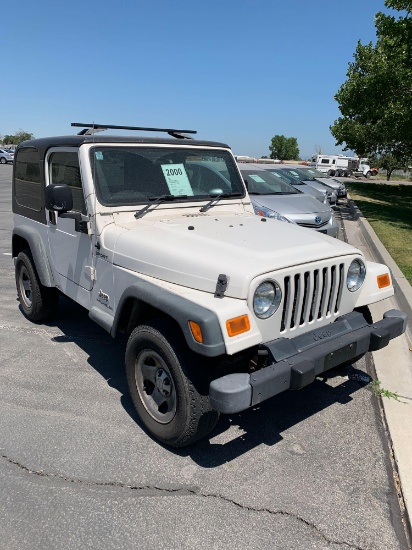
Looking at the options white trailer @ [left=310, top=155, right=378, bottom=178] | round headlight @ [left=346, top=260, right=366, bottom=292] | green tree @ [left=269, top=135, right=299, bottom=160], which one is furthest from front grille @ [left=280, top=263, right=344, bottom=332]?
green tree @ [left=269, top=135, right=299, bottom=160]

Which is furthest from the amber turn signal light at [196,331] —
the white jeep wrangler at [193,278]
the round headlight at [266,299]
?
the round headlight at [266,299]

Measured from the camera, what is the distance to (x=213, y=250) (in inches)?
118

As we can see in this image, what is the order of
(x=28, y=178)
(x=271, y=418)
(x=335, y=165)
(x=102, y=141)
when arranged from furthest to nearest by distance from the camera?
(x=335, y=165)
(x=28, y=178)
(x=102, y=141)
(x=271, y=418)

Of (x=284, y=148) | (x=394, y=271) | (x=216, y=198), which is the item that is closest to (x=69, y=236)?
(x=216, y=198)

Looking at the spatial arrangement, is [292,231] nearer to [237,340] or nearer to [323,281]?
[323,281]

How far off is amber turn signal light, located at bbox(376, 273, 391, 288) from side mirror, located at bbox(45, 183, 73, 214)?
2404mm

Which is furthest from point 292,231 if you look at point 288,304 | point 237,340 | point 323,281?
point 237,340

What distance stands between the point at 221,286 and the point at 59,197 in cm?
155

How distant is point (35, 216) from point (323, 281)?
10.0 ft

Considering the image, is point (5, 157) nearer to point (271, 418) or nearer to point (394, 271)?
point (394, 271)

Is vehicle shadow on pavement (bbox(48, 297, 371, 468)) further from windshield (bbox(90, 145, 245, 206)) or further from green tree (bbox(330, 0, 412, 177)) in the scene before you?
green tree (bbox(330, 0, 412, 177))

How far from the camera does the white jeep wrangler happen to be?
263 centimetres

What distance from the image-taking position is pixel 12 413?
343 centimetres

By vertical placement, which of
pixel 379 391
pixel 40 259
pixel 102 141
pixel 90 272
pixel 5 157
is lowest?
pixel 5 157
